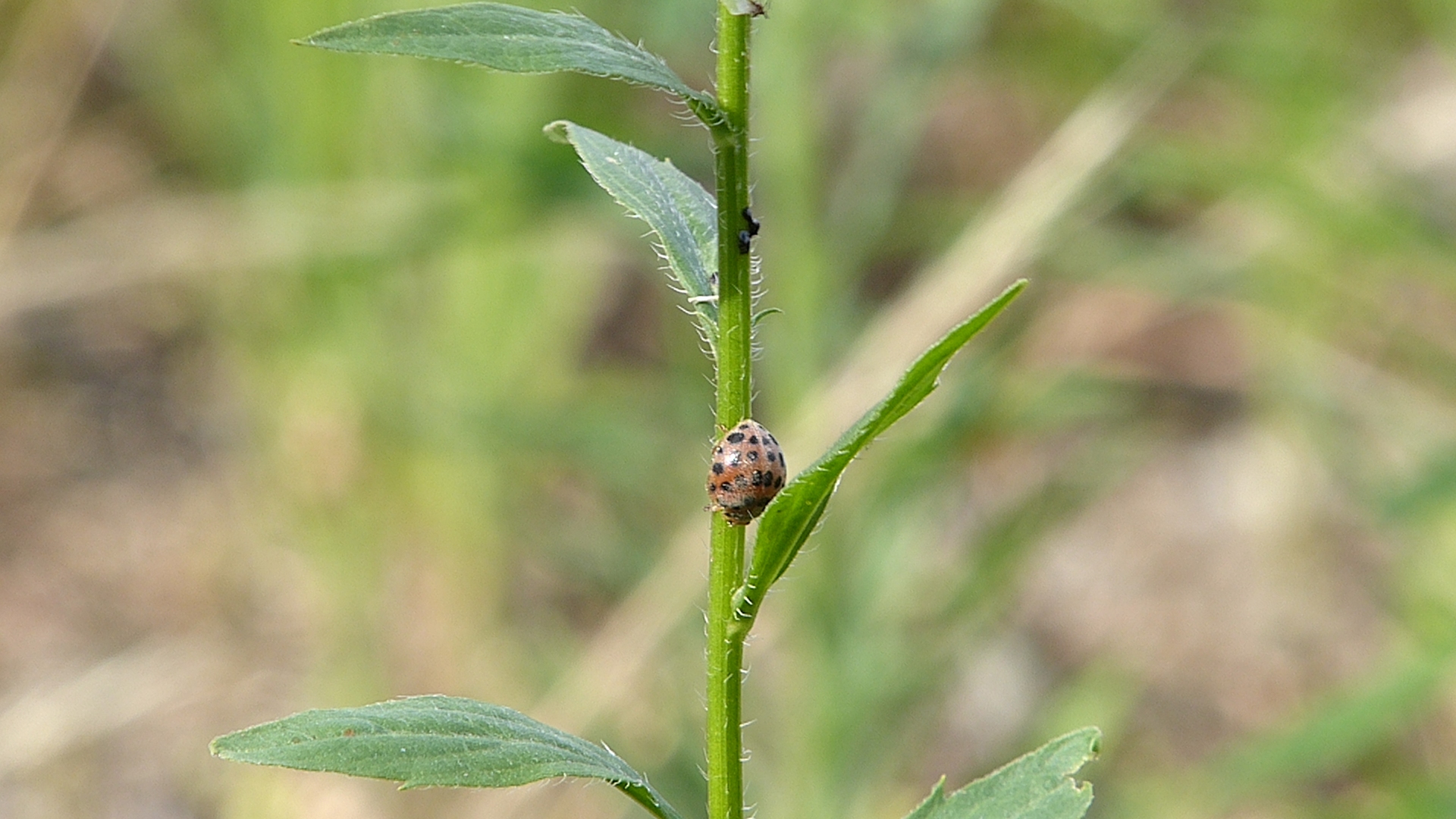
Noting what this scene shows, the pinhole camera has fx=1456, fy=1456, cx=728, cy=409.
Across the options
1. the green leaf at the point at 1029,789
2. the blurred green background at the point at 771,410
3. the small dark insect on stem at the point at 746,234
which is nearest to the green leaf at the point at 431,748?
the green leaf at the point at 1029,789

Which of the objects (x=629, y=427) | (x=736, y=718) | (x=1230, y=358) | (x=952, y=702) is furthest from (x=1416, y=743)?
(x=736, y=718)

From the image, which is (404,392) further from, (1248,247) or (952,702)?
(1248,247)

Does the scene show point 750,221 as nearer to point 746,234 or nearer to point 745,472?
point 746,234

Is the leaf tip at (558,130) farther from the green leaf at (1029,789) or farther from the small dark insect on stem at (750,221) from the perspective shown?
the green leaf at (1029,789)

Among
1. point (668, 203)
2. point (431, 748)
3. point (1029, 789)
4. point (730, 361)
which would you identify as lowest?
point (1029, 789)

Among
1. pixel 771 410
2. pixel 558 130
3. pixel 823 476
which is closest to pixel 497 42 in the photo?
pixel 558 130

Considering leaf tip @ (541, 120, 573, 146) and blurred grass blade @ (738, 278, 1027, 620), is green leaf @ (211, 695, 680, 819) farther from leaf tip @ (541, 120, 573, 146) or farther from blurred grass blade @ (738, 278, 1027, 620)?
leaf tip @ (541, 120, 573, 146)
